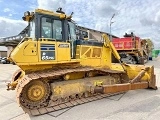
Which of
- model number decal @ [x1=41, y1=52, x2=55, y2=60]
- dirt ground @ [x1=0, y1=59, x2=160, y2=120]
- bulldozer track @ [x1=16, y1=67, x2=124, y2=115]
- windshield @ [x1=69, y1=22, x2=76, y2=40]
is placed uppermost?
windshield @ [x1=69, y1=22, x2=76, y2=40]

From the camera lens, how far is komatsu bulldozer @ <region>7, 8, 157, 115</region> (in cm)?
518

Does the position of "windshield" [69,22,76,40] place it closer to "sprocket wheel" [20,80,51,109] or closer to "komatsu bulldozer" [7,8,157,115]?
"komatsu bulldozer" [7,8,157,115]

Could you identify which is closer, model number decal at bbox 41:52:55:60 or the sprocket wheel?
the sprocket wheel

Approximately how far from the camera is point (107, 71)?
Answer: 6.61 m

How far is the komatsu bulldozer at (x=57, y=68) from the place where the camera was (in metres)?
5.18

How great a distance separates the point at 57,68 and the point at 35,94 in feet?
3.63

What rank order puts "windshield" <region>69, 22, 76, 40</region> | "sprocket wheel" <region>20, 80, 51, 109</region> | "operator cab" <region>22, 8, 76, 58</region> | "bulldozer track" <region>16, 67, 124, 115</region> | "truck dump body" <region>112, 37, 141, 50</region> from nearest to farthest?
"bulldozer track" <region>16, 67, 124, 115</region>, "sprocket wheel" <region>20, 80, 51, 109</region>, "operator cab" <region>22, 8, 76, 58</region>, "windshield" <region>69, 22, 76, 40</region>, "truck dump body" <region>112, 37, 141, 50</region>

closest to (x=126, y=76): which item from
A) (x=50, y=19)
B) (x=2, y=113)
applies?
(x=50, y=19)

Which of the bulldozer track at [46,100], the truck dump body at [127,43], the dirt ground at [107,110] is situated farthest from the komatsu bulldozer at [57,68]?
the truck dump body at [127,43]

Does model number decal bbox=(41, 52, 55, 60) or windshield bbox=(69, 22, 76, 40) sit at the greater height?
windshield bbox=(69, 22, 76, 40)

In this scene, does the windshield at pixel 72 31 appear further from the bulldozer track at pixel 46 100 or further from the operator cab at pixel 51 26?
the bulldozer track at pixel 46 100

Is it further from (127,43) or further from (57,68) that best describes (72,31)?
(127,43)

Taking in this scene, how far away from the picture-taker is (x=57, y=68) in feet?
19.3

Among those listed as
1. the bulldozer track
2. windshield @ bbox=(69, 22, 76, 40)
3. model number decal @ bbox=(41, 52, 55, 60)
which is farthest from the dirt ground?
windshield @ bbox=(69, 22, 76, 40)
